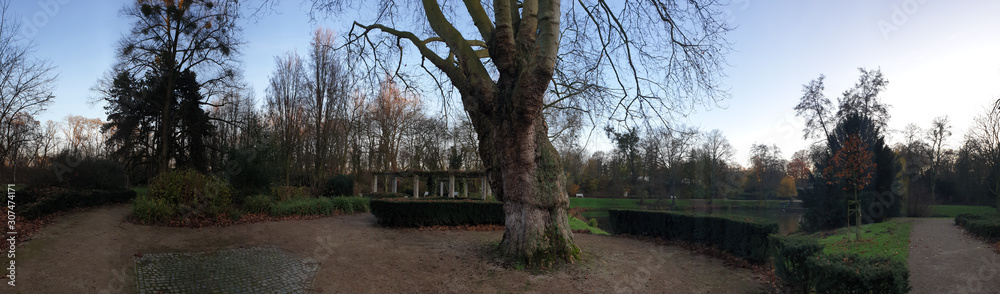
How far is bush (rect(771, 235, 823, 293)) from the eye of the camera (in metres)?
4.77

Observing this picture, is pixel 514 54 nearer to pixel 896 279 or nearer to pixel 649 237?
pixel 896 279

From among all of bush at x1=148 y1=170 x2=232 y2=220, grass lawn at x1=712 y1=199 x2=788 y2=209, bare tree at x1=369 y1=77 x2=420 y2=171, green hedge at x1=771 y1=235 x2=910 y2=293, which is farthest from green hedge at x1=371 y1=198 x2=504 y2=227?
grass lawn at x1=712 y1=199 x2=788 y2=209

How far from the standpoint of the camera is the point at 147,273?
5371mm

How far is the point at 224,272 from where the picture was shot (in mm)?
5742

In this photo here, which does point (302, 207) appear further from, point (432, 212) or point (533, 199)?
point (533, 199)

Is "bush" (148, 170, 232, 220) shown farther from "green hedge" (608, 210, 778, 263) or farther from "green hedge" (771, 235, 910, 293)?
"green hedge" (771, 235, 910, 293)

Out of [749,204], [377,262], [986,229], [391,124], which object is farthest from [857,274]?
[749,204]

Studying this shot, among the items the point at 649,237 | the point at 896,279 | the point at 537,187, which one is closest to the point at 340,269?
the point at 537,187

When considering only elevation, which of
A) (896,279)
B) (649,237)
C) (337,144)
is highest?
(337,144)

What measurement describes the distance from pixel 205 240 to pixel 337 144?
15500 mm

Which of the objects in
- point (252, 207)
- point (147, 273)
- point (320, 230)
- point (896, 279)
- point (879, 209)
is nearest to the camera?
point (896, 279)

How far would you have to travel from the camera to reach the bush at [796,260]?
4.77m

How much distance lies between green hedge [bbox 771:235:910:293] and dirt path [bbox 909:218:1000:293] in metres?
2.16

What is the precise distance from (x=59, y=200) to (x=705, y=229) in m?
14.4
